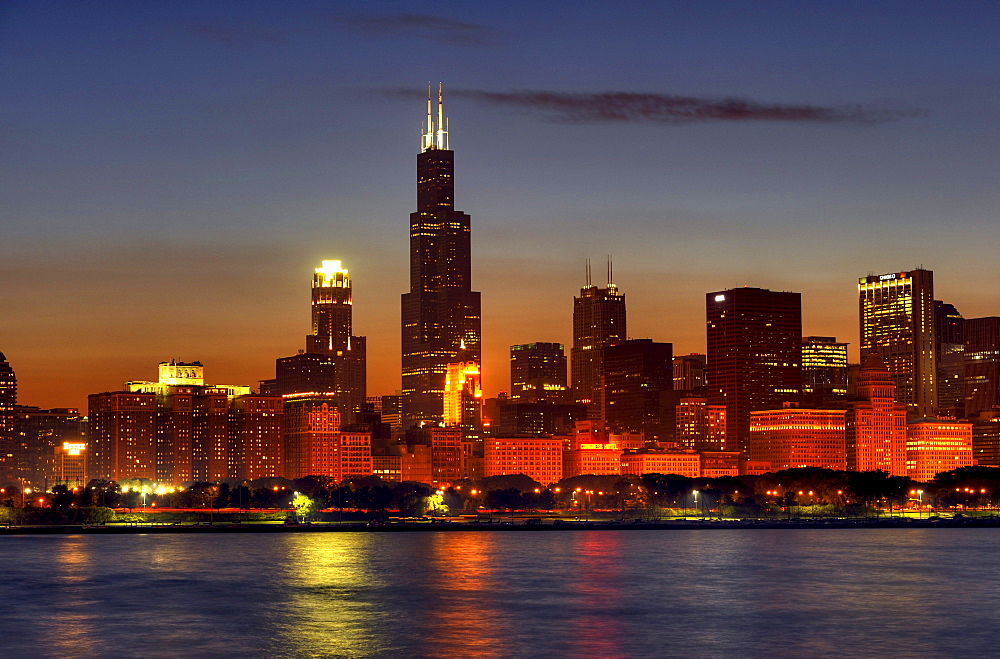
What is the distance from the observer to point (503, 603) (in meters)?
109

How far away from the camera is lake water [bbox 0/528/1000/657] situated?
86750mm

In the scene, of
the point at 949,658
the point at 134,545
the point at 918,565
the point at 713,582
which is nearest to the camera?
the point at 949,658

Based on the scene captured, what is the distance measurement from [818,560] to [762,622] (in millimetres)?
58991

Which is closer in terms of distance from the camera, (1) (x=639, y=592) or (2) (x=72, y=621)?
(2) (x=72, y=621)

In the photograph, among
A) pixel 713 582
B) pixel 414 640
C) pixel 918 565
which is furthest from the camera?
pixel 918 565

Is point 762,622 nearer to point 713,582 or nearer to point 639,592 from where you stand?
point 639,592

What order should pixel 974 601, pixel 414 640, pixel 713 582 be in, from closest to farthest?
pixel 414 640, pixel 974 601, pixel 713 582

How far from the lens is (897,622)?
97.8m

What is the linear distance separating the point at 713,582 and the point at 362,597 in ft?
97.7

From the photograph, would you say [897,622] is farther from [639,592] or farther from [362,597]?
[362,597]

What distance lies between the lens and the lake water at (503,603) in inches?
3415

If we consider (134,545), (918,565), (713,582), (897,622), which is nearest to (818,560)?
(918,565)

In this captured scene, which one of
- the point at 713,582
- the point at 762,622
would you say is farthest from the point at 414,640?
the point at 713,582

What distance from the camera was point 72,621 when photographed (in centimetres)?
9956
